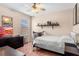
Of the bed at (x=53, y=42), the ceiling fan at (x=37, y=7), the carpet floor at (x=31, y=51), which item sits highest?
the ceiling fan at (x=37, y=7)

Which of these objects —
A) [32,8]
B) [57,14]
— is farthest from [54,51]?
[32,8]

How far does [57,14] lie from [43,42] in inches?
21.2

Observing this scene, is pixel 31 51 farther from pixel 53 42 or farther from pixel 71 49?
pixel 71 49

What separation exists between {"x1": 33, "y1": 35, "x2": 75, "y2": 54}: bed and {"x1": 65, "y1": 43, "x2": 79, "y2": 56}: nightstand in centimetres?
5

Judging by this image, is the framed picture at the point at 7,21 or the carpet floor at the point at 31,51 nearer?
the framed picture at the point at 7,21

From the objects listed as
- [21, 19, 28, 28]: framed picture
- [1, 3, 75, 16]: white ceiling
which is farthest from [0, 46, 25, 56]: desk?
[1, 3, 75, 16]: white ceiling

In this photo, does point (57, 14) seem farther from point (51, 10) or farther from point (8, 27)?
point (8, 27)

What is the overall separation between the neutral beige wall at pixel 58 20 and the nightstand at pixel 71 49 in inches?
8.3

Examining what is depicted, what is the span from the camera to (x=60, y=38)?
1.39 metres

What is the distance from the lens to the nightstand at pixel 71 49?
134 cm

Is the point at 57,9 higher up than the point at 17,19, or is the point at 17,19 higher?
the point at 57,9

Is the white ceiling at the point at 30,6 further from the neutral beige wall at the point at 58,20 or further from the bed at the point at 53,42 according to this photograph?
the bed at the point at 53,42

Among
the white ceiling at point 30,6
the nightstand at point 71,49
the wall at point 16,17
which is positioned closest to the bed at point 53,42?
the nightstand at point 71,49

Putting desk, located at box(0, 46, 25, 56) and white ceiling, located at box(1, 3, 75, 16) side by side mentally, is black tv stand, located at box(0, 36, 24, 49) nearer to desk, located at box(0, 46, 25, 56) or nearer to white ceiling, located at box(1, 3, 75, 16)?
desk, located at box(0, 46, 25, 56)
